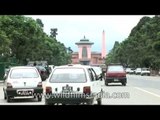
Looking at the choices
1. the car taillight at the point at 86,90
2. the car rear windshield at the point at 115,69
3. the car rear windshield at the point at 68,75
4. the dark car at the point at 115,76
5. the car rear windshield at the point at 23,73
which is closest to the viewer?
the car taillight at the point at 86,90

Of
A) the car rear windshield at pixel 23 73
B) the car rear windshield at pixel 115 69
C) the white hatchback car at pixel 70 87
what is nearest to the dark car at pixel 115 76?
the car rear windshield at pixel 115 69

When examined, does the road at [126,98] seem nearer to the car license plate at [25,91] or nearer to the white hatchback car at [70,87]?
the car license plate at [25,91]

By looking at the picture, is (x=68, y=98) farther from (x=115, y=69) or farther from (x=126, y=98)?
(x=115, y=69)

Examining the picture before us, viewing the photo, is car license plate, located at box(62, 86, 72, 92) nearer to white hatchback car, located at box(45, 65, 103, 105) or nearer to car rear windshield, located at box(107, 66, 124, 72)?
white hatchback car, located at box(45, 65, 103, 105)

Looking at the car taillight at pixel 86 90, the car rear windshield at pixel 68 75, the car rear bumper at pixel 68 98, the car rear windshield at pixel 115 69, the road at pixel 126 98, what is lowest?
the road at pixel 126 98

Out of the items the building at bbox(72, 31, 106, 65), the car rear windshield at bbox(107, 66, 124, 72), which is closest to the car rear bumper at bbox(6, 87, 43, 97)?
the car rear windshield at bbox(107, 66, 124, 72)

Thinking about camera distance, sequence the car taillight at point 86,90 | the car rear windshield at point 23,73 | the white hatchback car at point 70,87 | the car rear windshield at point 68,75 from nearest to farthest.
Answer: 1. the white hatchback car at point 70,87
2. the car taillight at point 86,90
3. the car rear windshield at point 68,75
4. the car rear windshield at point 23,73

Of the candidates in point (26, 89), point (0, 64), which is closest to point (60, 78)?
point (26, 89)

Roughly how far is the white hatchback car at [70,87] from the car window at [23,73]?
484cm

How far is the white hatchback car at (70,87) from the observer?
17.5m

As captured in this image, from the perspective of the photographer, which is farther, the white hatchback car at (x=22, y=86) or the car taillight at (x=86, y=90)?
the white hatchback car at (x=22, y=86)

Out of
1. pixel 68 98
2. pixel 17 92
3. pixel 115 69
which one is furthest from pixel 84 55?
pixel 68 98
